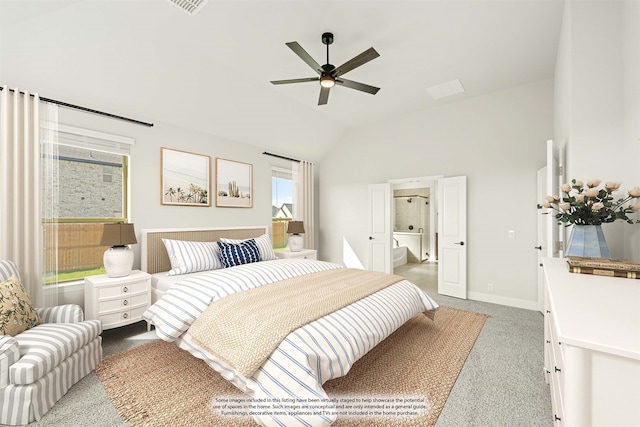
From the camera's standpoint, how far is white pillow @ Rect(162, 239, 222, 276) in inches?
129

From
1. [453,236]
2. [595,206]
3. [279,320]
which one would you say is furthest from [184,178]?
[595,206]

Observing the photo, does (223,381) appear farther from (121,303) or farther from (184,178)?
(184,178)

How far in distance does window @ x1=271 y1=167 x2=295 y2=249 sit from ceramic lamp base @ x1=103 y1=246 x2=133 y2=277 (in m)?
2.57

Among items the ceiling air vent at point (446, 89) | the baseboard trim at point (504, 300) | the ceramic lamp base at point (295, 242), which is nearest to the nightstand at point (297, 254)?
the ceramic lamp base at point (295, 242)

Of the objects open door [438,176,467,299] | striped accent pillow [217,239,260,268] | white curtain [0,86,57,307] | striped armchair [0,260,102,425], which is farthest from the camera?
open door [438,176,467,299]

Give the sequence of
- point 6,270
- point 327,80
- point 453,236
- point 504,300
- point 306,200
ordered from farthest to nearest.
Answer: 1. point 306,200
2. point 453,236
3. point 504,300
4. point 327,80
5. point 6,270

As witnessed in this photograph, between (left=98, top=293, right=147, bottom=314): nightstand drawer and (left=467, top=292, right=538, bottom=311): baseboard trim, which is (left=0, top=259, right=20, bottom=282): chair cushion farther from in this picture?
(left=467, top=292, right=538, bottom=311): baseboard trim

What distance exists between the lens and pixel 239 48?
116 inches

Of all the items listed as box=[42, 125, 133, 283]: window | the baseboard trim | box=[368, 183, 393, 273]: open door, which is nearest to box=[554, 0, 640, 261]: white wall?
the baseboard trim

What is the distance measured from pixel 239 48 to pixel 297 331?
2.86 meters

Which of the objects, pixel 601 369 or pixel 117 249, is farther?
pixel 117 249

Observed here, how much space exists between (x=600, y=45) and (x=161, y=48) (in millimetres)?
3783

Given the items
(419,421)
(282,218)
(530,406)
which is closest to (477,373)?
(530,406)

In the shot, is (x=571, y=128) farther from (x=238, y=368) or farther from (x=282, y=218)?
Answer: (x=282, y=218)
